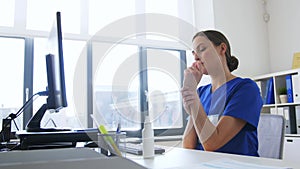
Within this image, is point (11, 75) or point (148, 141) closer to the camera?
point (148, 141)

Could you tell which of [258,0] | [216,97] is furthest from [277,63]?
[216,97]

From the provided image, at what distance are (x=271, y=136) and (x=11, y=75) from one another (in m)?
2.29

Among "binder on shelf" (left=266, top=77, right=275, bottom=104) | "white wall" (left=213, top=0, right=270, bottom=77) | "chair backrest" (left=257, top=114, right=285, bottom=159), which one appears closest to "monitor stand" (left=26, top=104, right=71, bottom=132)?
"chair backrest" (left=257, top=114, right=285, bottom=159)

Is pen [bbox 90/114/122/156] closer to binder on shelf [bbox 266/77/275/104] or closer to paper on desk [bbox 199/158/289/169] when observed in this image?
paper on desk [bbox 199/158/289/169]

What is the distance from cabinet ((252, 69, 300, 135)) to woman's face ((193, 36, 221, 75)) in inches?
65.2

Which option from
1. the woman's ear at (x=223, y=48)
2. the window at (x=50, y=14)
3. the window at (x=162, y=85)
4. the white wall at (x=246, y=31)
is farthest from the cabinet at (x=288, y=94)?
the window at (x=162, y=85)

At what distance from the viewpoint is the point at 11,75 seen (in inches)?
106

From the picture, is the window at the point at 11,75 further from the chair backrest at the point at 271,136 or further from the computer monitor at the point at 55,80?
the chair backrest at the point at 271,136

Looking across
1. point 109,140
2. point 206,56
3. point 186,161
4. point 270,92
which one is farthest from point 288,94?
point 109,140

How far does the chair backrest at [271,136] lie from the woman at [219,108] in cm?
10

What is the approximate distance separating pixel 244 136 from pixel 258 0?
9.19 ft

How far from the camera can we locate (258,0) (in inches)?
139

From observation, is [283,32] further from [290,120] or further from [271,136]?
[271,136]

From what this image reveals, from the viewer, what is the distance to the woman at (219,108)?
1.10m
